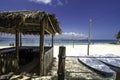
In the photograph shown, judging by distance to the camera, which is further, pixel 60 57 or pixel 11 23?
pixel 11 23

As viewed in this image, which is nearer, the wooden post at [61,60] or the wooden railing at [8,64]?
the wooden post at [61,60]

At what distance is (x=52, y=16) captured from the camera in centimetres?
767

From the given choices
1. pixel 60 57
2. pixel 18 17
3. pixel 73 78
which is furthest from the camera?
pixel 73 78

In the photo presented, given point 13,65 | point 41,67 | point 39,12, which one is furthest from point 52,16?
point 13,65

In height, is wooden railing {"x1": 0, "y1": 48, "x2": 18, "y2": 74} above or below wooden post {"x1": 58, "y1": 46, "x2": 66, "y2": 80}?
below

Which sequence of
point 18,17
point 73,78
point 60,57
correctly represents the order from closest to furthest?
1. point 60,57
2. point 18,17
3. point 73,78

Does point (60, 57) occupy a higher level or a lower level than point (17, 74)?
higher

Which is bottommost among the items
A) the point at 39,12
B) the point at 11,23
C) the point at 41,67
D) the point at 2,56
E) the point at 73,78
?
the point at 73,78

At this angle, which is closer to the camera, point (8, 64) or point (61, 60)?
point (61, 60)

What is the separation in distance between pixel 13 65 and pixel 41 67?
1.29 metres

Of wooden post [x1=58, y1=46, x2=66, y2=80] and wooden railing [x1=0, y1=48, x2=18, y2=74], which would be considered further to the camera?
wooden railing [x1=0, y1=48, x2=18, y2=74]

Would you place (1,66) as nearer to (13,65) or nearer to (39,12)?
(13,65)

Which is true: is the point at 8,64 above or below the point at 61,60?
below

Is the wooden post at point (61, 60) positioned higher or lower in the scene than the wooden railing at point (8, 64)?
higher
